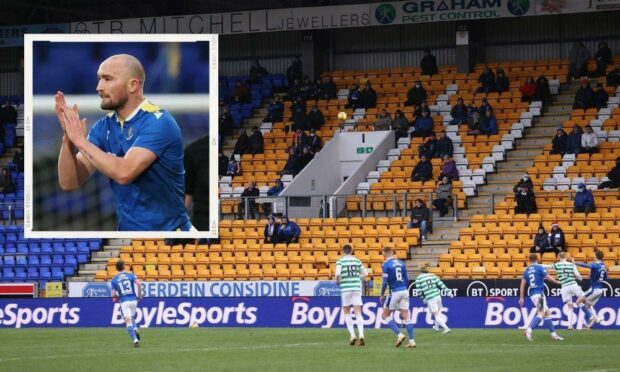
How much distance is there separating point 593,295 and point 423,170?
11.3 m

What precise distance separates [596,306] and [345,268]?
27.5 feet

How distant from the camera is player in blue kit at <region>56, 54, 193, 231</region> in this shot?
6686 mm

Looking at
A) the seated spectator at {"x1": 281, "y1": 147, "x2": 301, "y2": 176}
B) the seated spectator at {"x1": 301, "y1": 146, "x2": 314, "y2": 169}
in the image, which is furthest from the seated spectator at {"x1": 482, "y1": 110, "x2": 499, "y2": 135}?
the seated spectator at {"x1": 281, "y1": 147, "x2": 301, "y2": 176}

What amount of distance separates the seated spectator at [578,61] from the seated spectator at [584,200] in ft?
29.0

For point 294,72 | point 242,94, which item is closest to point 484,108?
point 294,72

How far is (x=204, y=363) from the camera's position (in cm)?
2144

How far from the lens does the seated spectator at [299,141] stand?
1634 inches

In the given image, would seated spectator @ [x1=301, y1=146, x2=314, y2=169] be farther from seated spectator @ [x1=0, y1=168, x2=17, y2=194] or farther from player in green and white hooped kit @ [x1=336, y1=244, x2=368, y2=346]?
player in green and white hooped kit @ [x1=336, y1=244, x2=368, y2=346]

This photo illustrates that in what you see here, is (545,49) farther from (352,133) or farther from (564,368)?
(564,368)

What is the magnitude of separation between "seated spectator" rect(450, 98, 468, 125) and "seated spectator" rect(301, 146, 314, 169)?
16.7 feet

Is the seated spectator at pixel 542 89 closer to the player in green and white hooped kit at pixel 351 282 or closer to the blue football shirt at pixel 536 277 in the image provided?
the blue football shirt at pixel 536 277

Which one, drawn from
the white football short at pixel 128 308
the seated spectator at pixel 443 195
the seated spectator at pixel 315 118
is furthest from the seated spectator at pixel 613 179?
the white football short at pixel 128 308

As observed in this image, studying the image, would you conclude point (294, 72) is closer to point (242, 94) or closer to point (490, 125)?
point (242, 94)

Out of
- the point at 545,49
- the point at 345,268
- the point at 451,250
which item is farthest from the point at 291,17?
the point at 345,268
